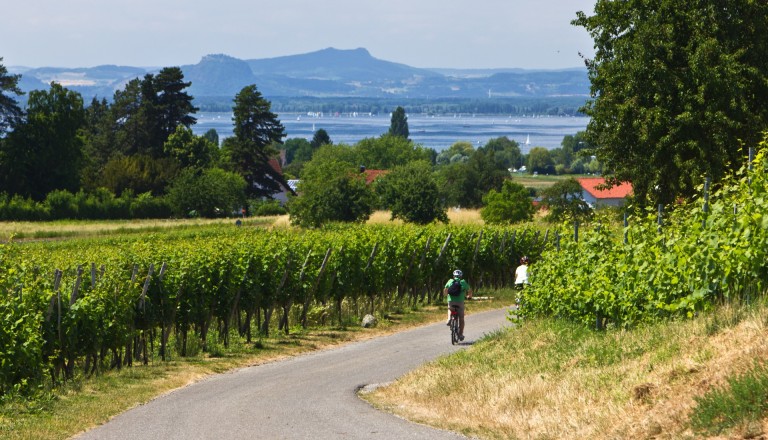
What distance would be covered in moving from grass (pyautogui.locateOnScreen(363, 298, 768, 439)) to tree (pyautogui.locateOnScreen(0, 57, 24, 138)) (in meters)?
100.0

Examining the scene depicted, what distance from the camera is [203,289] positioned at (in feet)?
86.0

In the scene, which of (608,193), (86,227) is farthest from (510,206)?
(608,193)

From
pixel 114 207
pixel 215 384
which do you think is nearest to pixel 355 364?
pixel 215 384

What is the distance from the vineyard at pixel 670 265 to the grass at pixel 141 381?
7487mm

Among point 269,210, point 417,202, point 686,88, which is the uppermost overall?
point 686,88

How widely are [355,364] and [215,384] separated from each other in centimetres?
346

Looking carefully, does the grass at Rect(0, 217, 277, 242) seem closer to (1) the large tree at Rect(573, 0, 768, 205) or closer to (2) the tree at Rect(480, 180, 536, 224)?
(2) the tree at Rect(480, 180, 536, 224)

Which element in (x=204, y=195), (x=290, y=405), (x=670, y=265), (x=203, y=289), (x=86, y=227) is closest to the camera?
(x=670, y=265)

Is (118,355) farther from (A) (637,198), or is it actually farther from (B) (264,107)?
(B) (264,107)

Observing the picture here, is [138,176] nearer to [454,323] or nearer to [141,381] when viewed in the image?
[454,323]

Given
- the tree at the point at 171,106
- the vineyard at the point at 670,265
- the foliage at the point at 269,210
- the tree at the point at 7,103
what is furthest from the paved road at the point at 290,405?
the tree at the point at 171,106

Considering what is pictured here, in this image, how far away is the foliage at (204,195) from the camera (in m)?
104

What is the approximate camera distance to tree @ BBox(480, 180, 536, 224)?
7300cm

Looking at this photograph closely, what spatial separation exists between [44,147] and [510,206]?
173 ft
